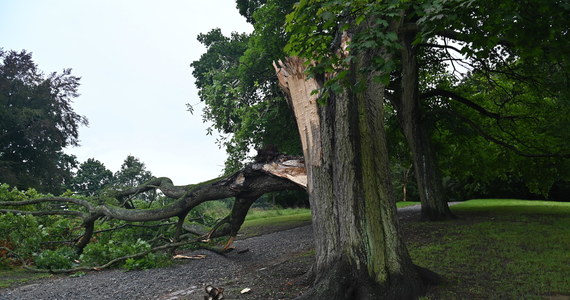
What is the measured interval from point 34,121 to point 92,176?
1700 centimetres

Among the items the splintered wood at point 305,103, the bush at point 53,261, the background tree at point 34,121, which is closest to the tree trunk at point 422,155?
the splintered wood at point 305,103

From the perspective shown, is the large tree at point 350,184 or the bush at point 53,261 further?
the bush at point 53,261

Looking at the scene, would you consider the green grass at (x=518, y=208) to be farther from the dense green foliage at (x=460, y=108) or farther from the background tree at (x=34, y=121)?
the background tree at (x=34, y=121)

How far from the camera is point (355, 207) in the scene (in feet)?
15.6

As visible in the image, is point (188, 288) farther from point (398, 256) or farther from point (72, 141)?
point (72, 141)

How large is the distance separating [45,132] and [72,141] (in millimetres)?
2872

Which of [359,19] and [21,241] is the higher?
[359,19]

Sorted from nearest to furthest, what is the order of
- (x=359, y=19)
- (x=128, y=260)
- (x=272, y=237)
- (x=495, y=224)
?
(x=359, y=19) → (x=128, y=260) → (x=495, y=224) → (x=272, y=237)

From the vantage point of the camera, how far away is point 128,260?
336 inches

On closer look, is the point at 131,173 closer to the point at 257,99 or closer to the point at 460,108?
the point at 257,99

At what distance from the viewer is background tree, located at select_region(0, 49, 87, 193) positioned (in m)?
27.5

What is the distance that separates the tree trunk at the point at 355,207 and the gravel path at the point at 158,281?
206 cm

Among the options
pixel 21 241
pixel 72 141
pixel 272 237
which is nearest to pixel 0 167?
pixel 72 141

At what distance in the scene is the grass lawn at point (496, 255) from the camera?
4938mm
